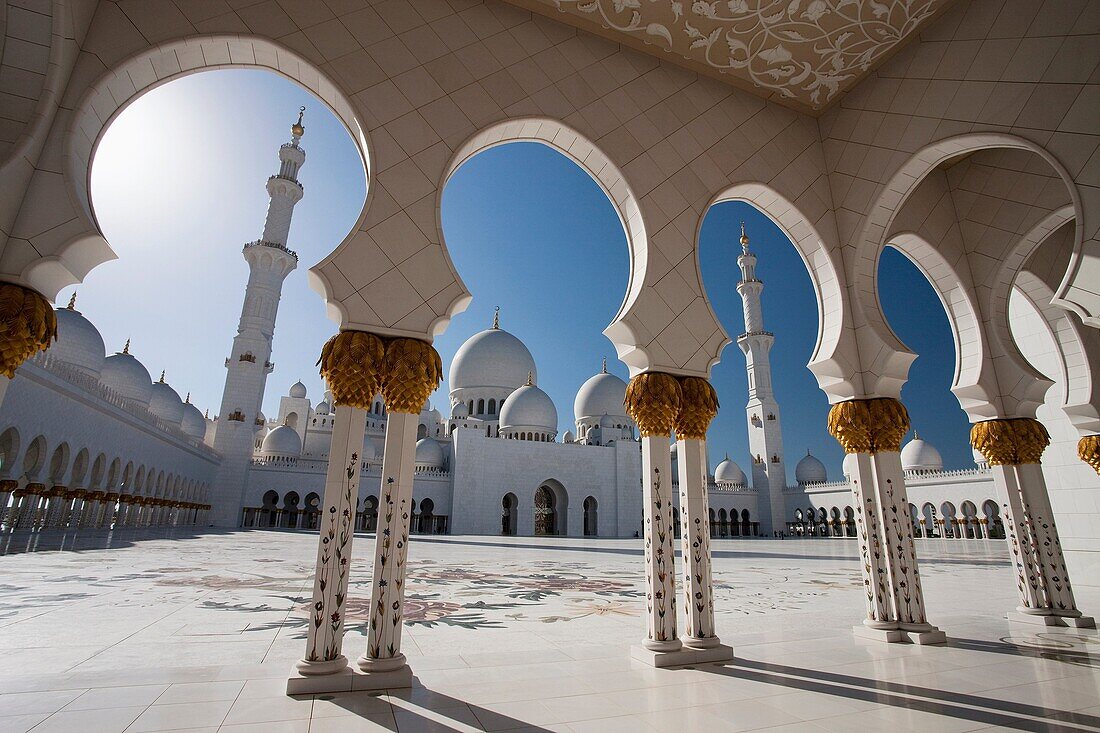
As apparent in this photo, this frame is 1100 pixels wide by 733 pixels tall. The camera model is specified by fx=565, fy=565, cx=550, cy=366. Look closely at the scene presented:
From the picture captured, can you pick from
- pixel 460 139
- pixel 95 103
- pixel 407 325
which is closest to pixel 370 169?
pixel 460 139

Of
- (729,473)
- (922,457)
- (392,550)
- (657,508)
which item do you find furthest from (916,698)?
(729,473)

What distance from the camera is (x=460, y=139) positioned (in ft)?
11.1

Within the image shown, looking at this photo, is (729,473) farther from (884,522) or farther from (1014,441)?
(884,522)

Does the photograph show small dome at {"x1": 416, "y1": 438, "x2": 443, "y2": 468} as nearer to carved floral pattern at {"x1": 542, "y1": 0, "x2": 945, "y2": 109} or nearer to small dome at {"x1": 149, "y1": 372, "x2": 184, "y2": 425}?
small dome at {"x1": 149, "y1": 372, "x2": 184, "y2": 425}

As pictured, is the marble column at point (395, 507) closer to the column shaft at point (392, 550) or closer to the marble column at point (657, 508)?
the column shaft at point (392, 550)

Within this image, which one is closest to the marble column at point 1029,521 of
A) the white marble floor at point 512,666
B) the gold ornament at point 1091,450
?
the white marble floor at point 512,666

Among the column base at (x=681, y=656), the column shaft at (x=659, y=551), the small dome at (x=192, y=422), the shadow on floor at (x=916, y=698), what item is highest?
the small dome at (x=192, y=422)

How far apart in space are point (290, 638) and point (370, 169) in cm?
273

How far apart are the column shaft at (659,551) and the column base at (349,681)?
4.40ft

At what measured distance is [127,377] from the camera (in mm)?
17625

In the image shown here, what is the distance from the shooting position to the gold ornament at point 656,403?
3.49 meters

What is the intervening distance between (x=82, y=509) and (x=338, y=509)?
14952mm

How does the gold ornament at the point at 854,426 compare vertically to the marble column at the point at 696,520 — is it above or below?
above

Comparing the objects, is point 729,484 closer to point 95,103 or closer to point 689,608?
point 689,608
